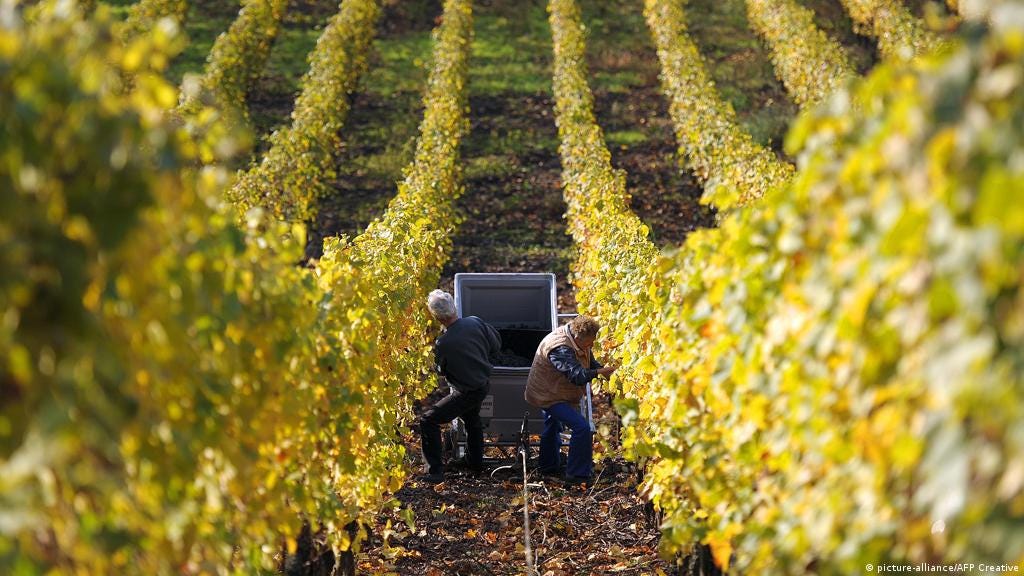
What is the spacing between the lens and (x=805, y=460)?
2.96 metres

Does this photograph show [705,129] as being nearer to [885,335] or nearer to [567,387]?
[567,387]

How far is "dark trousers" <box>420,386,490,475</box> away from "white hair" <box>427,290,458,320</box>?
1.82 ft

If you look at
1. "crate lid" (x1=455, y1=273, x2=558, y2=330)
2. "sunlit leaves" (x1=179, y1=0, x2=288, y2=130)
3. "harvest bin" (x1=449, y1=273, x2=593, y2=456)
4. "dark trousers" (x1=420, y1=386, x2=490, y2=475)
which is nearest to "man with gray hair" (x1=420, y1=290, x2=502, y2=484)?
"dark trousers" (x1=420, y1=386, x2=490, y2=475)

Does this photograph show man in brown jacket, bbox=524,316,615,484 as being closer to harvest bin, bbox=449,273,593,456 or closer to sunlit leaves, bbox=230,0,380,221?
harvest bin, bbox=449,273,593,456

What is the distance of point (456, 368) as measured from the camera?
7.89 meters

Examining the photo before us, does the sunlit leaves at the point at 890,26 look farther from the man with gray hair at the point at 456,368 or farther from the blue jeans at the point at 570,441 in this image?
the man with gray hair at the point at 456,368

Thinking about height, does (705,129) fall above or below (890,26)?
above

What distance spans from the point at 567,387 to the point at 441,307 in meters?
1.05

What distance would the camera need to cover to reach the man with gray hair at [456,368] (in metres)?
7.89

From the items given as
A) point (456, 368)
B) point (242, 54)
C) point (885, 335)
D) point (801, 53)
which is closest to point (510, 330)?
point (456, 368)

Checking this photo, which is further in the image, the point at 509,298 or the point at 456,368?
the point at 509,298

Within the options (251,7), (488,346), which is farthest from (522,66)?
(488,346)

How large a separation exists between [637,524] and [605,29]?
1982 centimetres

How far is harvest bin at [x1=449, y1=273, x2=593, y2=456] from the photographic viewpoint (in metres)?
8.52
